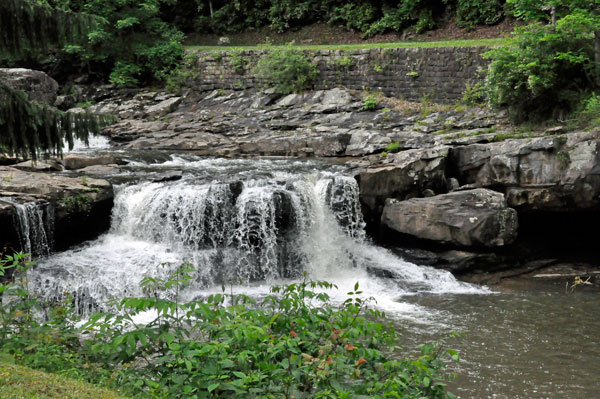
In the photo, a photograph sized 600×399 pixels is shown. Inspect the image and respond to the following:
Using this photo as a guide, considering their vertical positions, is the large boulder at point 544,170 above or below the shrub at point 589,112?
below

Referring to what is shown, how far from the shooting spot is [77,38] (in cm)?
623

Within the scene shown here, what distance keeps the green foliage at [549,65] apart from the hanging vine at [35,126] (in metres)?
9.33

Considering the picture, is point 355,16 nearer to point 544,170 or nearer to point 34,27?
point 544,170

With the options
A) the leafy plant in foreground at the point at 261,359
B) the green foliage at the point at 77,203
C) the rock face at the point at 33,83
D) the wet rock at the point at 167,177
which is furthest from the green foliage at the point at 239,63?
the leafy plant in foreground at the point at 261,359

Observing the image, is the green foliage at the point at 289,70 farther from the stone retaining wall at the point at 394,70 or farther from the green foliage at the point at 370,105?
the green foliage at the point at 370,105

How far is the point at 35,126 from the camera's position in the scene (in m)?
6.00

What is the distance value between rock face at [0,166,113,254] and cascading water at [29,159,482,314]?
12.9 inches

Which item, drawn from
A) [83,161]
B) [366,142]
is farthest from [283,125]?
[83,161]

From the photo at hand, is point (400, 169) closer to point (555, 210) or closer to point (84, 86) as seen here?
point (555, 210)

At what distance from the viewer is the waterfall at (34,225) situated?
10.1 m

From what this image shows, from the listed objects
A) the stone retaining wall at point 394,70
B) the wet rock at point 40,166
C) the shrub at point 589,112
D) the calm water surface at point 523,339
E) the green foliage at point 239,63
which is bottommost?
the calm water surface at point 523,339

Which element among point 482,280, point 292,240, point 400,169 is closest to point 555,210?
point 482,280

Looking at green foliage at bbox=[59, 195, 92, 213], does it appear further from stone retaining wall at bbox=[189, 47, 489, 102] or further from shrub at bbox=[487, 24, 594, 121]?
stone retaining wall at bbox=[189, 47, 489, 102]

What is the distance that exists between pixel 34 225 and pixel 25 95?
4909 millimetres
